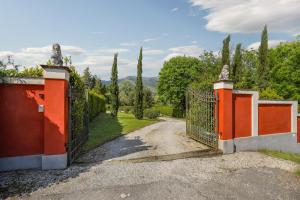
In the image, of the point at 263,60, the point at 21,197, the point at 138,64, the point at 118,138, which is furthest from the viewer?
the point at 263,60

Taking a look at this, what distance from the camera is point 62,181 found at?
6.05 metres

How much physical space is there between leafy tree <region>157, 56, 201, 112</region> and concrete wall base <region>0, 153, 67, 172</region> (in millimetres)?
32357

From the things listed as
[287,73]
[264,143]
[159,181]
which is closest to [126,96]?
[287,73]

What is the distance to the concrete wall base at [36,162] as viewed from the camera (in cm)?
680

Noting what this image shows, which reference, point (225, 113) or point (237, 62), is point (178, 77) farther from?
point (225, 113)

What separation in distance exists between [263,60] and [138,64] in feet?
57.7

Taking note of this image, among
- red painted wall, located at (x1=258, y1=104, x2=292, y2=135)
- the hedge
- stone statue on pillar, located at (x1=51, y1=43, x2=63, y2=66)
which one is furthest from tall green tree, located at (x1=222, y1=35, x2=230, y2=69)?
stone statue on pillar, located at (x1=51, y1=43, x2=63, y2=66)

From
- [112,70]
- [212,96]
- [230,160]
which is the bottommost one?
[230,160]

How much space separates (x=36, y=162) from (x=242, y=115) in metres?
8.37

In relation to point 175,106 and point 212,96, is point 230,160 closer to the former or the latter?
point 212,96

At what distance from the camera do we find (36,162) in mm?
7000

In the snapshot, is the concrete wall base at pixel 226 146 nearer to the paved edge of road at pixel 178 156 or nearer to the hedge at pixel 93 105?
the paved edge of road at pixel 178 156

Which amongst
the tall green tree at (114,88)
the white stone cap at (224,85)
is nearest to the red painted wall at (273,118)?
the white stone cap at (224,85)

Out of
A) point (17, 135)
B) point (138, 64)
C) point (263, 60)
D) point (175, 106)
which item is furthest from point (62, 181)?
point (175, 106)
